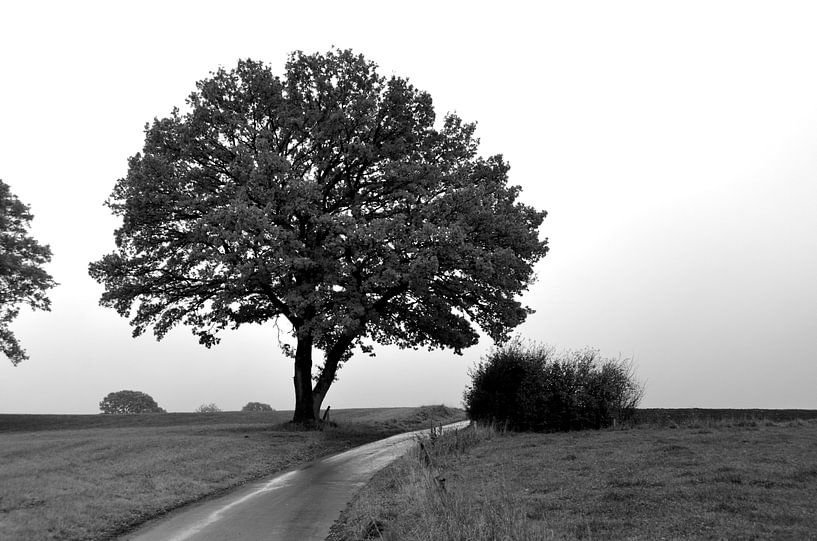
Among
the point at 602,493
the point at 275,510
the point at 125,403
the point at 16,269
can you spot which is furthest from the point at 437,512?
the point at 125,403

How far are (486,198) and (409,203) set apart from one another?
4.01 metres

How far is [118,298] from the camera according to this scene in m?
29.8

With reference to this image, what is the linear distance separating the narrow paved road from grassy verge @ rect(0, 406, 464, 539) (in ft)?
3.45

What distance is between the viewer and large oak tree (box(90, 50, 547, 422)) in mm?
25828

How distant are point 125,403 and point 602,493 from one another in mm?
74477

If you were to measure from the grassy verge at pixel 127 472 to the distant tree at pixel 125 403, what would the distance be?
5015 cm

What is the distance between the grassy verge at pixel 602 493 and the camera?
354 inches

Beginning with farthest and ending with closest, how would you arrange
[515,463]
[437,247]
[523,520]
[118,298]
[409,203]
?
[118,298] → [409,203] → [437,247] → [515,463] → [523,520]

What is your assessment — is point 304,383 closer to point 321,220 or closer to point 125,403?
point 321,220

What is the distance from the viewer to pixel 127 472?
17.2 m

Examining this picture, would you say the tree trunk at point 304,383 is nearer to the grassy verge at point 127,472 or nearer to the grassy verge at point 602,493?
the grassy verge at point 127,472

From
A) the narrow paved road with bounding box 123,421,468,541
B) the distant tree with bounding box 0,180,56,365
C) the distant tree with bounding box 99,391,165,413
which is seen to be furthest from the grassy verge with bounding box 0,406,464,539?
the distant tree with bounding box 99,391,165,413

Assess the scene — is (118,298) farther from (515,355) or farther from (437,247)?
(515,355)

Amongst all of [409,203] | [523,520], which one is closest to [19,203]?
[409,203]
